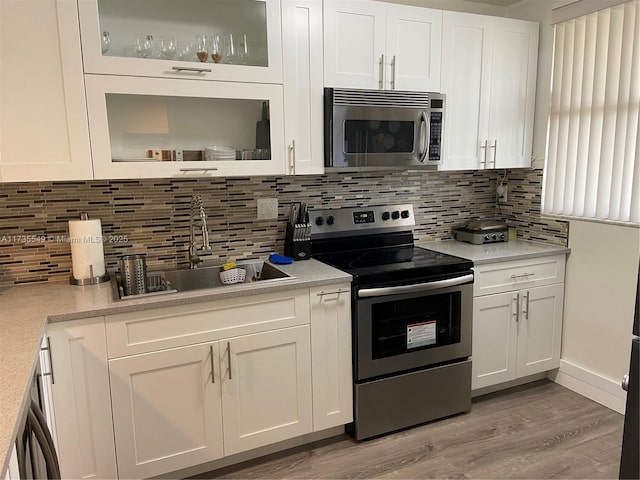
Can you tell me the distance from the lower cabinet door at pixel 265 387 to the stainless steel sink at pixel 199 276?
34 cm

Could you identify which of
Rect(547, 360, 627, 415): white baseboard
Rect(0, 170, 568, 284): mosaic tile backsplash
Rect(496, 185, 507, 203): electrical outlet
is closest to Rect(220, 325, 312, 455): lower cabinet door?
Rect(0, 170, 568, 284): mosaic tile backsplash

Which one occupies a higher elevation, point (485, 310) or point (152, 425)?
point (485, 310)

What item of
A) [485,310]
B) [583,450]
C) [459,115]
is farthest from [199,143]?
[583,450]

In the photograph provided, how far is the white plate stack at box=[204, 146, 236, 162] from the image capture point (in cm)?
224

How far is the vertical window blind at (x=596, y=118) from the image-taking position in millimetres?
2496

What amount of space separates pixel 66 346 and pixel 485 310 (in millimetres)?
2116

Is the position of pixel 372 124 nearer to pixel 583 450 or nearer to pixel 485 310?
pixel 485 310

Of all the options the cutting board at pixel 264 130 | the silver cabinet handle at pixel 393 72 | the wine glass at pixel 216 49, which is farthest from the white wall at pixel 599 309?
the wine glass at pixel 216 49

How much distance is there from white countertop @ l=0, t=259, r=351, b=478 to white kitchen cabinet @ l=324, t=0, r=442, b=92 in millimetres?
990

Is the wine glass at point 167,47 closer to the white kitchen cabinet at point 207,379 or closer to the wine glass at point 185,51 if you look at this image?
the wine glass at point 185,51

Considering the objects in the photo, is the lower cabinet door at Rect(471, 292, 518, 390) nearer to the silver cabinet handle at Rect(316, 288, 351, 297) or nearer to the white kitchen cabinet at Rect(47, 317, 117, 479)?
the silver cabinet handle at Rect(316, 288, 351, 297)

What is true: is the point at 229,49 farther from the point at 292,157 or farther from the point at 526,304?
the point at 526,304

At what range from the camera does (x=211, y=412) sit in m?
2.13

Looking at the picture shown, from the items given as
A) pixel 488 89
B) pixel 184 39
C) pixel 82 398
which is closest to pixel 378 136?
pixel 488 89
